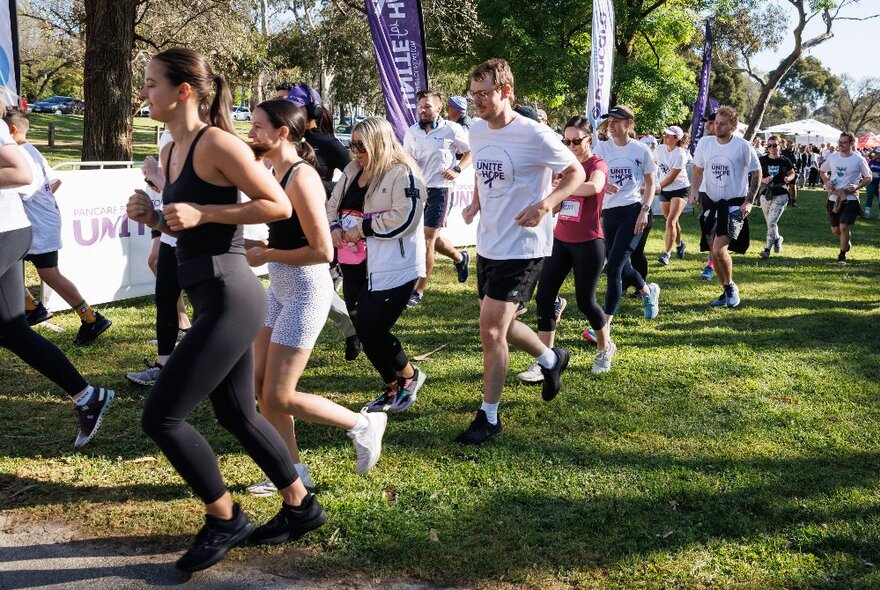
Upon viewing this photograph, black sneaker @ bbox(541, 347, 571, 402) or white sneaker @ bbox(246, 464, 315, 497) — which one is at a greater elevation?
black sneaker @ bbox(541, 347, 571, 402)

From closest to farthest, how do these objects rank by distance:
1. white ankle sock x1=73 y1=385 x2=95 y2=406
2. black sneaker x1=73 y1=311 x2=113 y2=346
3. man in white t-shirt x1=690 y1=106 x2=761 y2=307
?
white ankle sock x1=73 y1=385 x2=95 y2=406 → black sneaker x1=73 y1=311 x2=113 y2=346 → man in white t-shirt x1=690 y1=106 x2=761 y2=307

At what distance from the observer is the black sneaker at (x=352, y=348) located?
248 inches

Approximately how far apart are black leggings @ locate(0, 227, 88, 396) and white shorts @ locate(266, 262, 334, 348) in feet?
4.74

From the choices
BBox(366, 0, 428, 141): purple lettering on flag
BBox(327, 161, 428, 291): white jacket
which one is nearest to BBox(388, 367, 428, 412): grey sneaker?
BBox(327, 161, 428, 291): white jacket

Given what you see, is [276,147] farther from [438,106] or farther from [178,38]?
[178,38]

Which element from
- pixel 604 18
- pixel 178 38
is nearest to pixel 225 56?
pixel 178 38

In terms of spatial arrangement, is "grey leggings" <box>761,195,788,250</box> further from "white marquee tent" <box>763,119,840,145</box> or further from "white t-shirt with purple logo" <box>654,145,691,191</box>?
"white marquee tent" <box>763,119,840,145</box>

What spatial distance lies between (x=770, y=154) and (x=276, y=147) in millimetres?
13259

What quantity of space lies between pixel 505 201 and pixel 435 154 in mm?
4364

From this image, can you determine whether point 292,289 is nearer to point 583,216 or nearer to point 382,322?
point 382,322

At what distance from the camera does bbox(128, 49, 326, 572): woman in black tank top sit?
3.00m

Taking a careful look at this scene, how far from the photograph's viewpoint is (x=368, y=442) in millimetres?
4020

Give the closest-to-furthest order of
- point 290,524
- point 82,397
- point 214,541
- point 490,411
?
point 214,541 → point 290,524 → point 82,397 → point 490,411

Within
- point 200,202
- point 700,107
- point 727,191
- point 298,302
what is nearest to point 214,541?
point 298,302
